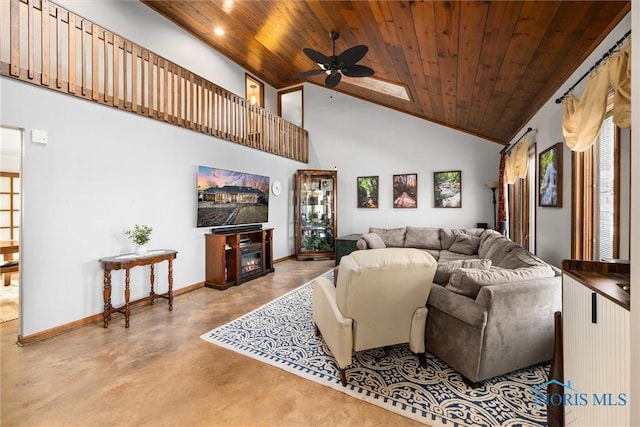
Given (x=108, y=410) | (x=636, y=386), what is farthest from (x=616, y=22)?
(x=108, y=410)

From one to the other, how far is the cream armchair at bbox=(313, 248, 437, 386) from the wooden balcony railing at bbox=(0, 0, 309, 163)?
11.4ft

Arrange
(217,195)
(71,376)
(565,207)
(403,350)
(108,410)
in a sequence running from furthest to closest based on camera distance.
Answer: (217,195) < (565,207) < (403,350) < (71,376) < (108,410)

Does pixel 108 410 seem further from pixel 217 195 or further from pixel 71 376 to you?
pixel 217 195

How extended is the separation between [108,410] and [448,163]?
6.70 m

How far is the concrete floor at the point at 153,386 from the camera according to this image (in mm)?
1730

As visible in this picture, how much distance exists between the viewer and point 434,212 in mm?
6434

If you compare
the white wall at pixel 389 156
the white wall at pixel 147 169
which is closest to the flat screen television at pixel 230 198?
the white wall at pixel 147 169

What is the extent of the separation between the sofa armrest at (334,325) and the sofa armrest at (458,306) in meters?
0.74

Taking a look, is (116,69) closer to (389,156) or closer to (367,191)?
(367,191)

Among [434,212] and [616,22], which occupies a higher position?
[616,22]

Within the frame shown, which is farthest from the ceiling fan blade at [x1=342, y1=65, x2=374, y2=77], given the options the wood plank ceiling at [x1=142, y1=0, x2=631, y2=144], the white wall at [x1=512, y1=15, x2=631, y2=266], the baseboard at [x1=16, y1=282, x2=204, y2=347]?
the baseboard at [x1=16, y1=282, x2=204, y2=347]

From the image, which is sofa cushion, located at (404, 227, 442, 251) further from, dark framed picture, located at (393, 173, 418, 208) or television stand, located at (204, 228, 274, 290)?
television stand, located at (204, 228, 274, 290)

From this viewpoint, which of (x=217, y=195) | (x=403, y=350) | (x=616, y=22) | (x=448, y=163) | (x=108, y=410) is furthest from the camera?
(x=448, y=163)

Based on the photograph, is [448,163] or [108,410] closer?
[108,410]
